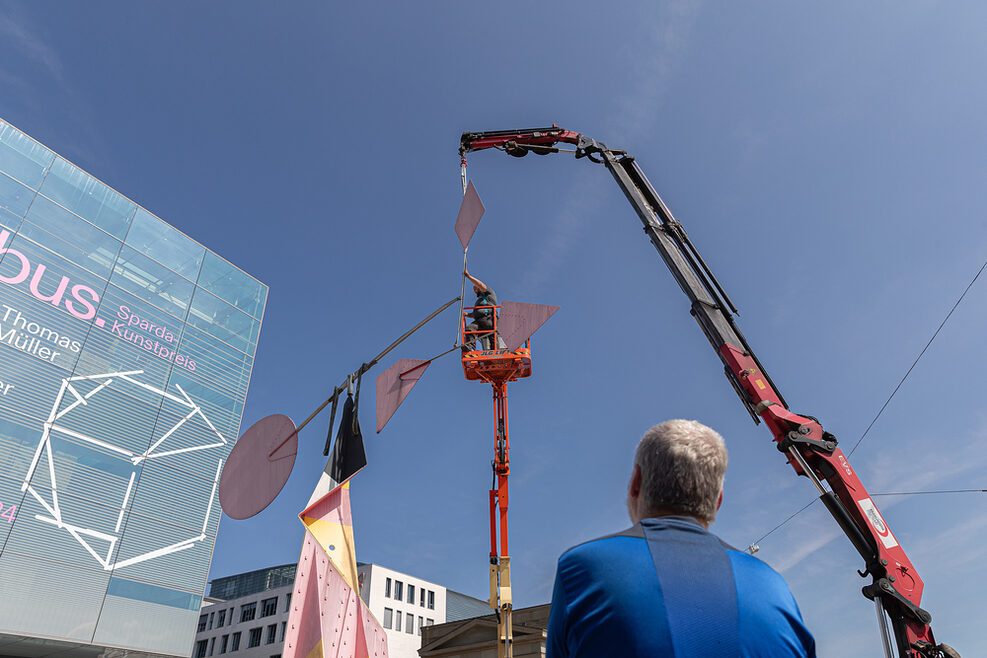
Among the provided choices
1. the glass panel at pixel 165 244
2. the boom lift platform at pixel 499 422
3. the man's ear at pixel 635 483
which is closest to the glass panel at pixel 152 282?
the glass panel at pixel 165 244

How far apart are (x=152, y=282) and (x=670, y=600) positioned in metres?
38.0

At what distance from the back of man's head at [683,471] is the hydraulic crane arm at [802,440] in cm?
597

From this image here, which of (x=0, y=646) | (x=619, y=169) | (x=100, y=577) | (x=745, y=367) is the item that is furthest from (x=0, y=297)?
(x=745, y=367)

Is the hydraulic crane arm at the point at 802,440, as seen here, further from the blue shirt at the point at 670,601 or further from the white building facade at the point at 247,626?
the white building facade at the point at 247,626

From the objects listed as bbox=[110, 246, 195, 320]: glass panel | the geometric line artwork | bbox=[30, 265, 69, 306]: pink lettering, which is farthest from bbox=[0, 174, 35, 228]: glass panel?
the geometric line artwork

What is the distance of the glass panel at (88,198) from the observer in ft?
101

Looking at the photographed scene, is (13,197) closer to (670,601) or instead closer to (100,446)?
(100,446)

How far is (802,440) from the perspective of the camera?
274 inches

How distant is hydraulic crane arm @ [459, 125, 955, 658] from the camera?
6.20m

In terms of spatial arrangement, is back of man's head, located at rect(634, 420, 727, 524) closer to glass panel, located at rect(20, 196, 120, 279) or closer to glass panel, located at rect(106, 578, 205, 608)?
glass panel, located at rect(106, 578, 205, 608)

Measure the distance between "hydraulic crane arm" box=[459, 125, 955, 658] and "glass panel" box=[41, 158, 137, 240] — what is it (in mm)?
31560

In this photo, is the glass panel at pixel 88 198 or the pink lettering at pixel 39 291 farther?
the glass panel at pixel 88 198

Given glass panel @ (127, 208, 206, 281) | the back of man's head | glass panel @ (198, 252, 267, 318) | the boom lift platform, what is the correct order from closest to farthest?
1. the back of man's head
2. the boom lift platform
3. glass panel @ (127, 208, 206, 281)
4. glass panel @ (198, 252, 267, 318)

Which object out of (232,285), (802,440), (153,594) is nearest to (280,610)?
(153,594)
